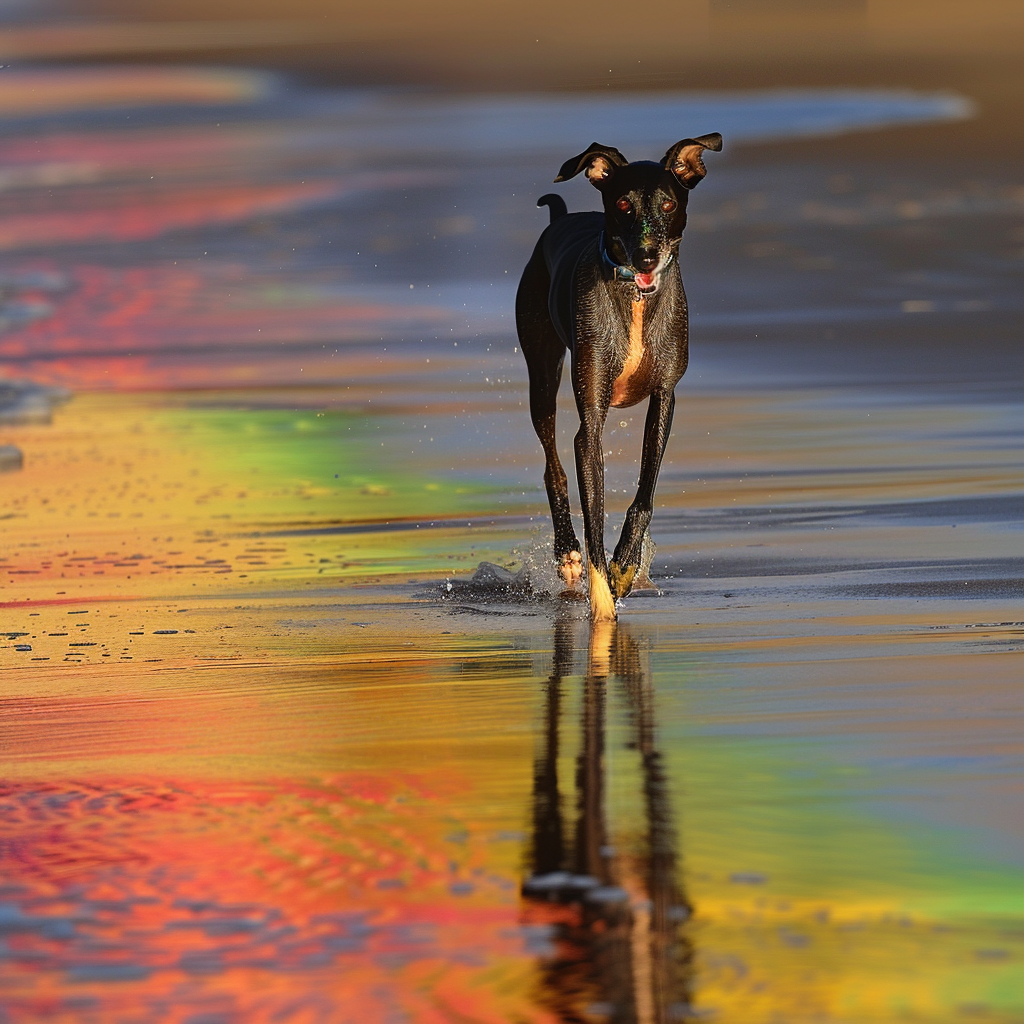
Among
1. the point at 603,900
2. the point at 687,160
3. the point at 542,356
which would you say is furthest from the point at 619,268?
the point at 603,900

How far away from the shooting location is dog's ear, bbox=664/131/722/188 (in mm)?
8094

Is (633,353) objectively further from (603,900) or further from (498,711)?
(603,900)

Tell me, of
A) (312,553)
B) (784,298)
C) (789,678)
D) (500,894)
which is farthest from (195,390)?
(500,894)

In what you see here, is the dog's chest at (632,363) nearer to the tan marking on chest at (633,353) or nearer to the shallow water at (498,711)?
the tan marking on chest at (633,353)

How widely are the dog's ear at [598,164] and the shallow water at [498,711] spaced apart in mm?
1339

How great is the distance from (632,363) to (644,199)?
0.62 metres

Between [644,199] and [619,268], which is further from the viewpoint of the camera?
[619,268]

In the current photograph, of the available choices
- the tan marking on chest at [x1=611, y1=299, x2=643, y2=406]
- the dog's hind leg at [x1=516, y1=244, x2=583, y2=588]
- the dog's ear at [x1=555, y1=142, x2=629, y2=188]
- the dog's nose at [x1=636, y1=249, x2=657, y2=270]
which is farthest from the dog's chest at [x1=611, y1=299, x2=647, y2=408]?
the dog's hind leg at [x1=516, y1=244, x2=583, y2=588]

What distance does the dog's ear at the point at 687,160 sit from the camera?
809cm

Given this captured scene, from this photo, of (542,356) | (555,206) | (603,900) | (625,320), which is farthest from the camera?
(555,206)

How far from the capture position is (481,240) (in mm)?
22438

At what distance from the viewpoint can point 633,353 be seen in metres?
8.27

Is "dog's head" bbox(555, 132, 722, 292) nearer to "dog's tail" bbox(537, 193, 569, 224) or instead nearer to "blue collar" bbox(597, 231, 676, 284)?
"blue collar" bbox(597, 231, 676, 284)

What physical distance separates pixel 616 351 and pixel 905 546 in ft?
4.37
